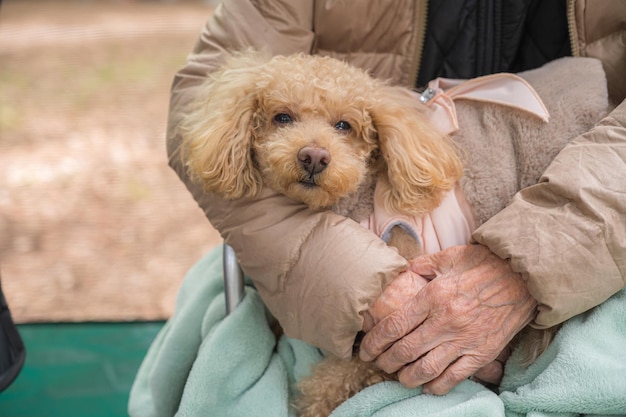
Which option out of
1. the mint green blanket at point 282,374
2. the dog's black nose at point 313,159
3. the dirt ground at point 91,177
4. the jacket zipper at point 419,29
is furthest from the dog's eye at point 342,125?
the dirt ground at point 91,177

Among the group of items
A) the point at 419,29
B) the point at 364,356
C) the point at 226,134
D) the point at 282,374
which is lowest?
the point at 282,374

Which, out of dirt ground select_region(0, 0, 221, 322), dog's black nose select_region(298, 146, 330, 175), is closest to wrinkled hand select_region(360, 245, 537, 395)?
dog's black nose select_region(298, 146, 330, 175)

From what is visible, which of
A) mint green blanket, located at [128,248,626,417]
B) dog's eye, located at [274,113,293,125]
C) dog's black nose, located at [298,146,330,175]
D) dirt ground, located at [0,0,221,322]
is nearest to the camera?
mint green blanket, located at [128,248,626,417]

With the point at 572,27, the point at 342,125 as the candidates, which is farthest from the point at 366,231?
the point at 572,27

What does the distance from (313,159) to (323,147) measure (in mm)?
34

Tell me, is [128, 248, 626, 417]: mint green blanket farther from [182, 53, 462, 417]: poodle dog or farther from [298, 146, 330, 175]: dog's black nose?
[298, 146, 330, 175]: dog's black nose

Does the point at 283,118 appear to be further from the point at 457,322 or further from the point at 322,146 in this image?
the point at 457,322

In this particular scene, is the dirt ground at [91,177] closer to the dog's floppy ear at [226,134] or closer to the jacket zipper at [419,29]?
the dog's floppy ear at [226,134]

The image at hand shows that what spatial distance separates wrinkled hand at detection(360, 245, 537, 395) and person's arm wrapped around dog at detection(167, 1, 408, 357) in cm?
7

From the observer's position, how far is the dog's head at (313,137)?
44.4 inches

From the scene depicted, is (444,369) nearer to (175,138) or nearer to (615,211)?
(615,211)

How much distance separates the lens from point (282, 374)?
1.22m

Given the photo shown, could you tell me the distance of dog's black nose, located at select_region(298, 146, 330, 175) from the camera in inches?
43.6

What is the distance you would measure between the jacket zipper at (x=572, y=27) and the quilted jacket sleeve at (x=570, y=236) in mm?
299
